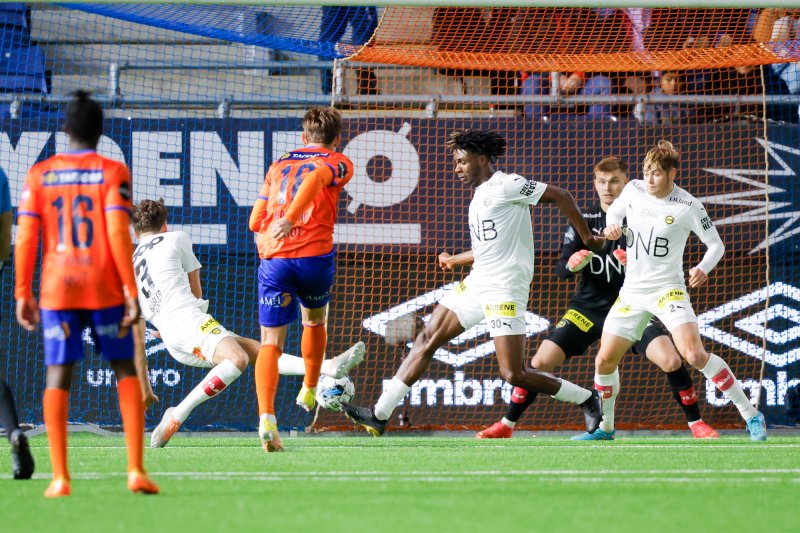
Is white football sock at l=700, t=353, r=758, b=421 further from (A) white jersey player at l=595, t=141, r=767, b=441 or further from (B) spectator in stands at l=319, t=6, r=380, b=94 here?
(B) spectator in stands at l=319, t=6, r=380, b=94

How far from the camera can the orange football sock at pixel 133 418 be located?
4.46m

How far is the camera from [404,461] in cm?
620

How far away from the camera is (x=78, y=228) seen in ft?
14.8

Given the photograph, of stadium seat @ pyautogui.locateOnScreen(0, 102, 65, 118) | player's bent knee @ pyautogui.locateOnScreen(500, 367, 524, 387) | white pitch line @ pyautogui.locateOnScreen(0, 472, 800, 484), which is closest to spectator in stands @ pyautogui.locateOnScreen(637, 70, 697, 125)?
player's bent knee @ pyautogui.locateOnScreen(500, 367, 524, 387)

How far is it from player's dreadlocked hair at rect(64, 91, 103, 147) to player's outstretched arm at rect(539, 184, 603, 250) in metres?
4.08

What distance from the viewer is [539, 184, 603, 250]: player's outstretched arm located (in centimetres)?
796

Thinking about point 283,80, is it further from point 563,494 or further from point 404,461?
point 563,494

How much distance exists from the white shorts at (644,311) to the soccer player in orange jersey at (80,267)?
15.6 ft

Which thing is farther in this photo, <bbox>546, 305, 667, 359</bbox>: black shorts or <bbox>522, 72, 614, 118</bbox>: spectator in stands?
<bbox>522, 72, 614, 118</bbox>: spectator in stands

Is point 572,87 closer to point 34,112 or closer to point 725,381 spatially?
point 725,381

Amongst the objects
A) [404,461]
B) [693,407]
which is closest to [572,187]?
[693,407]

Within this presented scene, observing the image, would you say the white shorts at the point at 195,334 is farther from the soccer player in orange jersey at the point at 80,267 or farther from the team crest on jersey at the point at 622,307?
the soccer player in orange jersey at the point at 80,267

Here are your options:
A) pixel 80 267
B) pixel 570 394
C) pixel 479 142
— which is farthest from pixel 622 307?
pixel 80 267

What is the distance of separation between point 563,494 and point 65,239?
223 cm
